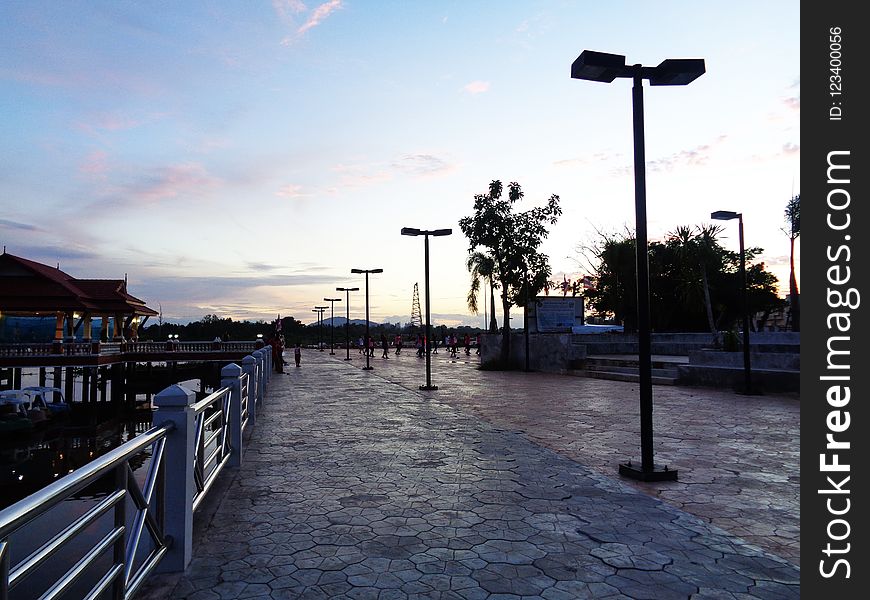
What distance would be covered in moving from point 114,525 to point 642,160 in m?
6.12

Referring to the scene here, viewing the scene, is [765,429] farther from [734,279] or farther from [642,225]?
[734,279]

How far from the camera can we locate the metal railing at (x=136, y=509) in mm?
2072

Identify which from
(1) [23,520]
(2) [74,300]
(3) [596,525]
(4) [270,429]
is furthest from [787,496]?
(2) [74,300]

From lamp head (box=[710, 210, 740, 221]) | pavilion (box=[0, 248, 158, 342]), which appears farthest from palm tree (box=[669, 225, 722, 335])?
pavilion (box=[0, 248, 158, 342])

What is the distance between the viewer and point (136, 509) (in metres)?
3.72

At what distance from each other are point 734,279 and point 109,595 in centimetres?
5518

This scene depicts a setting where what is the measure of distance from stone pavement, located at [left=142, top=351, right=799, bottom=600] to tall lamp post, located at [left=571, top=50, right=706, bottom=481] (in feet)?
1.80

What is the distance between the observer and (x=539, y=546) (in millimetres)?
4375

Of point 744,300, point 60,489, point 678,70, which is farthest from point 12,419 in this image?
point 678,70

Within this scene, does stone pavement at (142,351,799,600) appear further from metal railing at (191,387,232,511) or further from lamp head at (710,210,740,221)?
lamp head at (710,210,740,221)

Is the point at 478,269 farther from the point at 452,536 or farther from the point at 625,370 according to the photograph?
the point at 452,536

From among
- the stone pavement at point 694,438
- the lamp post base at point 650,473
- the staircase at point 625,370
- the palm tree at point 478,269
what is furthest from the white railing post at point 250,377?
the palm tree at point 478,269

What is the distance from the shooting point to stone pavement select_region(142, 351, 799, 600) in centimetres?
368

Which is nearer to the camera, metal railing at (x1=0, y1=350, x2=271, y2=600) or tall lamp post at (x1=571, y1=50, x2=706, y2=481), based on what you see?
metal railing at (x1=0, y1=350, x2=271, y2=600)
